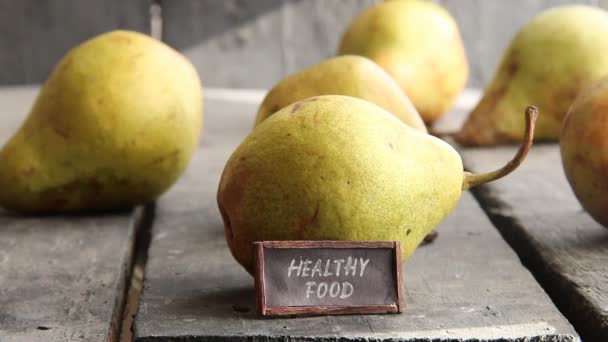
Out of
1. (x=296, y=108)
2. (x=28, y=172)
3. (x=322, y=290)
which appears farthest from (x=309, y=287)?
(x=28, y=172)

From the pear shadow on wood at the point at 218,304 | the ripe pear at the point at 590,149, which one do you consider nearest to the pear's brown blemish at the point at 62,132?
the pear shadow on wood at the point at 218,304

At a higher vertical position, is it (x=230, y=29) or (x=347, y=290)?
(x=347, y=290)

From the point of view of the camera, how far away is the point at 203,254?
68.6 inches

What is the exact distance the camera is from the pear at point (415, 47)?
110 inches

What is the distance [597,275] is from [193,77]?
0.84 m

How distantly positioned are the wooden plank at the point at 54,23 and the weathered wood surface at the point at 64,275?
1949 millimetres

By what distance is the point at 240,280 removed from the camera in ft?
5.19

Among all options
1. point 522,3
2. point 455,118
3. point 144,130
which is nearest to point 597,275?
point 144,130

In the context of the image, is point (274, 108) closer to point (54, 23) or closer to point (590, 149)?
point (590, 149)

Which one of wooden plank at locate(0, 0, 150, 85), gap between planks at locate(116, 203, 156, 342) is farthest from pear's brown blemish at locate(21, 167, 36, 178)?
wooden plank at locate(0, 0, 150, 85)

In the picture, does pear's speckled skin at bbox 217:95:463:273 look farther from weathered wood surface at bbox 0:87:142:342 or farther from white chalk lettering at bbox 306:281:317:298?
weathered wood surface at bbox 0:87:142:342

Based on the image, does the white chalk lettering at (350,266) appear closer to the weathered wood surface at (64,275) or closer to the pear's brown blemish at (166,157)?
the weathered wood surface at (64,275)

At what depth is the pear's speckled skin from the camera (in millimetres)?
1358

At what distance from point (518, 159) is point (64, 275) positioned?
2.36 ft
